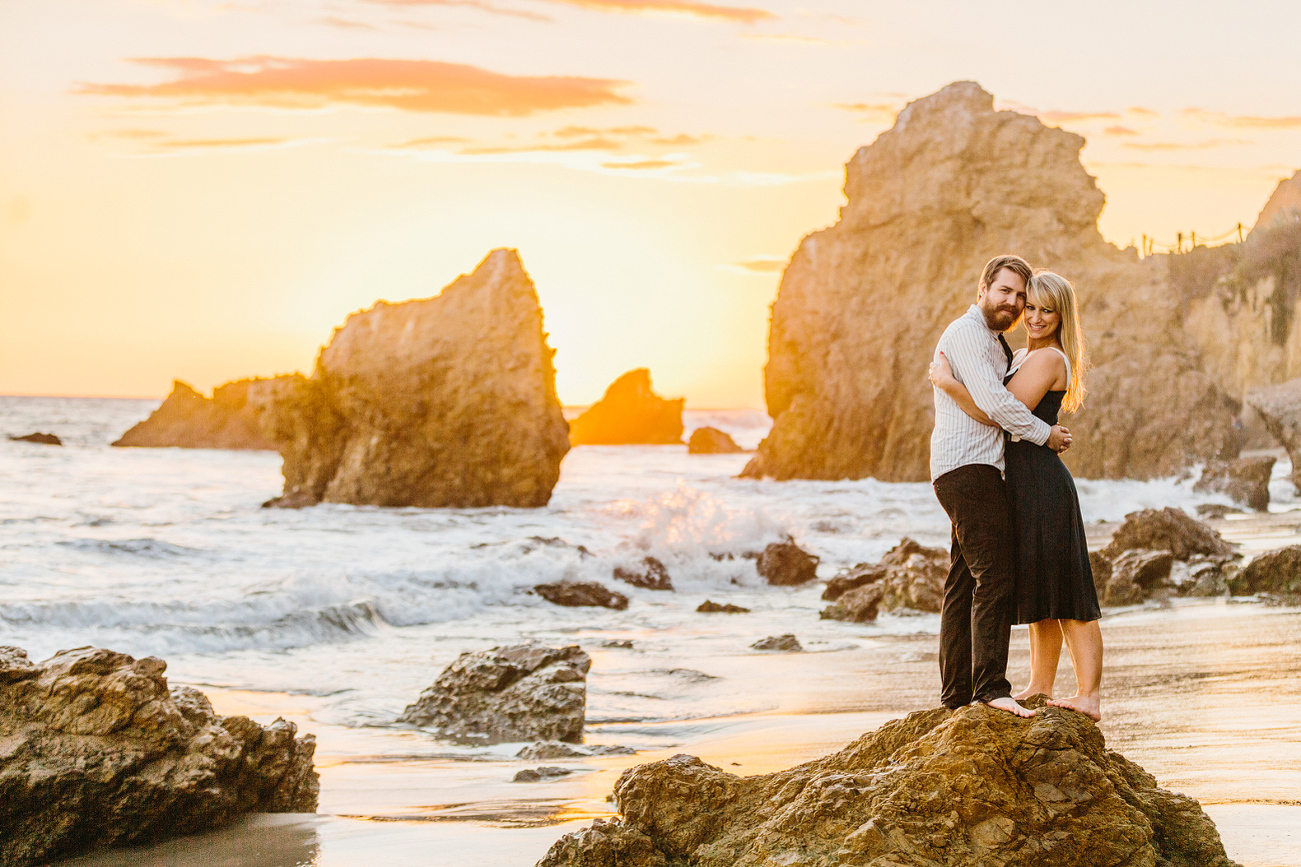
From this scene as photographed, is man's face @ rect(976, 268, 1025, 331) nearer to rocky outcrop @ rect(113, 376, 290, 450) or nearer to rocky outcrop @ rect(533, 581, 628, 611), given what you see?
rocky outcrop @ rect(533, 581, 628, 611)

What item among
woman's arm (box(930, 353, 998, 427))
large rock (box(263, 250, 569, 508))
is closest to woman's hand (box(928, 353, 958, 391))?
woman's arm (box(930, 353, 998, 427))

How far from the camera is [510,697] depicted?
23.6ft

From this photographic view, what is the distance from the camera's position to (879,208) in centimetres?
4306

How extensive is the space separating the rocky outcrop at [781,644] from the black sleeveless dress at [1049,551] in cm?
612

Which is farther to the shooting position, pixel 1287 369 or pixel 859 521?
pixel 1287 369

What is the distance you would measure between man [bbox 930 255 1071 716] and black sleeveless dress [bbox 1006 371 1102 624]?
43mm

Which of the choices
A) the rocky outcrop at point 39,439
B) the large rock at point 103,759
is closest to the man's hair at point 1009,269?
the large rock at point 103,759

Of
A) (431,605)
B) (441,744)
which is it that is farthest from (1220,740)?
(431,605)

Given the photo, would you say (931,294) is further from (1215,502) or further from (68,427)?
(68,427)

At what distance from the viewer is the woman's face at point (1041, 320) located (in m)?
4.03

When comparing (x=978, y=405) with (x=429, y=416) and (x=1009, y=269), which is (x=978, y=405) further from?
(x=429, y=416)

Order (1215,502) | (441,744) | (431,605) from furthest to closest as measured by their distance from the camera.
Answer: (1215,502)
(431,605)
(441,744)

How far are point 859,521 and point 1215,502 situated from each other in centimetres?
706

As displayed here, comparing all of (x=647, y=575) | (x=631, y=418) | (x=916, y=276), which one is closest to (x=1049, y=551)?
(x=647, y=575)
